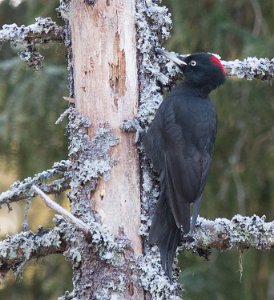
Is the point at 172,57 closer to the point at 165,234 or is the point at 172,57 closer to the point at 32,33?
the point at 32,33

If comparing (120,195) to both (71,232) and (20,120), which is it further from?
(20,120)

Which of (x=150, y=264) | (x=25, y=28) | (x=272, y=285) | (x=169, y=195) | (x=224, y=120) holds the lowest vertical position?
(x=272, y=285)

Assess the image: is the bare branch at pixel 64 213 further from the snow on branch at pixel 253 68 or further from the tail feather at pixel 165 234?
the snow on branch at pixel 253 68

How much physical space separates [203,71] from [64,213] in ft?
5.09

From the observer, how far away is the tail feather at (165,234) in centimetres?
392

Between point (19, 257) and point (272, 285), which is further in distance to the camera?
point (272, 285)

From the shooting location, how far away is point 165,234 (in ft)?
13.1

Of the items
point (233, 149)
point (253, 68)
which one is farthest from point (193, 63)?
point (233, 149)

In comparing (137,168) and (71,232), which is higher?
(137,168)

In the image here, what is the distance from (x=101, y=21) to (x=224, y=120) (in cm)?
190

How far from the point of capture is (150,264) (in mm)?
3889

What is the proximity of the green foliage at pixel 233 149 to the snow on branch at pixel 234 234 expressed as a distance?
158 cm

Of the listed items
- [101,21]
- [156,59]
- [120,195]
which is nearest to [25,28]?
[101,21]

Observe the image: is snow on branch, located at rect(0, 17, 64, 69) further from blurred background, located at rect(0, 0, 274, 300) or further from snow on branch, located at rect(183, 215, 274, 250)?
blurred background, located at rect(0, 0, 274, 300)
